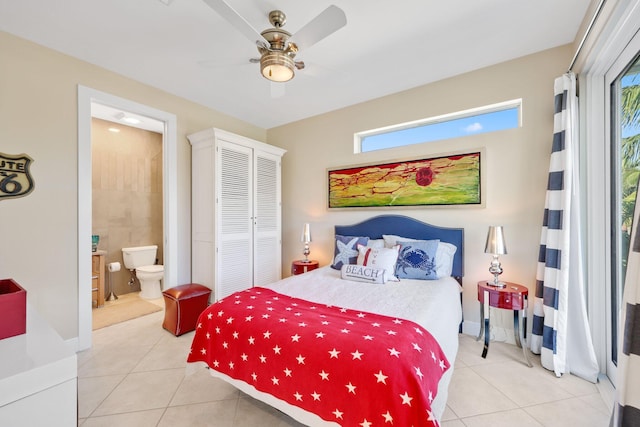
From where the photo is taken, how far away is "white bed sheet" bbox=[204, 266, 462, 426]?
1.46 meters

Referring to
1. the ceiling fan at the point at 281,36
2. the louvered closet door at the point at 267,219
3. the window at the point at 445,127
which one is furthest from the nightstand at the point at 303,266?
the ceiling fan at the point at 281,36

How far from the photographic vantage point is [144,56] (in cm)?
250

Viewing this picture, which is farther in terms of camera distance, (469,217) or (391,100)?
(391,100)

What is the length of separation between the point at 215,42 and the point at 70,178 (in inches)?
72.8

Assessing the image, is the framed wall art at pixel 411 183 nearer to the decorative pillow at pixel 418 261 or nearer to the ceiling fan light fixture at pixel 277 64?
the decorative pillow at pixel 418 261

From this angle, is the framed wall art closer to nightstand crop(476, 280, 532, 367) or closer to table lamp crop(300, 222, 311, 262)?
table lamp crop(300, 222, 311, 262)

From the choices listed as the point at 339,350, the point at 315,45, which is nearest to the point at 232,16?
the point at 315,45

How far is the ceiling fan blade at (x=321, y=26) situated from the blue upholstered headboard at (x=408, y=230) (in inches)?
82.7

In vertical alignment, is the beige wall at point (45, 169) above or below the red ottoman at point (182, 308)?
above

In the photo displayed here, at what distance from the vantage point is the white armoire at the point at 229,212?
3229mm

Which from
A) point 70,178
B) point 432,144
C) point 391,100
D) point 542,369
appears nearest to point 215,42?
point 70,178

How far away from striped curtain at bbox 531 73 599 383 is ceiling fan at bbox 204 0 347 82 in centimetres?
194

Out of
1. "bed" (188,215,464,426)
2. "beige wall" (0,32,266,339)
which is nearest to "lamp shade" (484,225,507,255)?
"bed" (188,215,464,426)

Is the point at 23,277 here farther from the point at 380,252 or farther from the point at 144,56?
the point at 380,252
